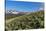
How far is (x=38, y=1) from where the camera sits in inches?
56.4

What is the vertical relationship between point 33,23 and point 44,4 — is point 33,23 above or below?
below

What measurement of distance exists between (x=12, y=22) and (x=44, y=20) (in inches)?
19.7

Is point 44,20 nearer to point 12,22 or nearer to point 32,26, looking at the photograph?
point 32,26

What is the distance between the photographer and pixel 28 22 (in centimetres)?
140

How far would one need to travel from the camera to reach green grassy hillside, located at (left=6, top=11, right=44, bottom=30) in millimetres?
1359

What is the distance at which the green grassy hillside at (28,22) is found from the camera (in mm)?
1359

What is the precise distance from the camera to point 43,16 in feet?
A: 4.74

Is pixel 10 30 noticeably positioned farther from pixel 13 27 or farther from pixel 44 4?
pixel 44 4

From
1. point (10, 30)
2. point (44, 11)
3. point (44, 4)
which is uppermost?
point (44, 4)

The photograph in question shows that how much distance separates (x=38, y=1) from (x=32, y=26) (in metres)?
0.40

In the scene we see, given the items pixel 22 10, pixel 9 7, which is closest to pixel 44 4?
pixel 22 10
